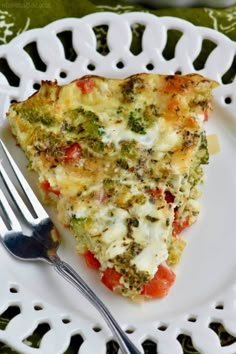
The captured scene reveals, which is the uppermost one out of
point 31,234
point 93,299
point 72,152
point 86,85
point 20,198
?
point 86,85

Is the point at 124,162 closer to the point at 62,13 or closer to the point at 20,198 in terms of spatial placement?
the point at 20,198

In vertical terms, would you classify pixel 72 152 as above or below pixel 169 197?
above

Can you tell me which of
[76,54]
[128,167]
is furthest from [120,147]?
[76,54]

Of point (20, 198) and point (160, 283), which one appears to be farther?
point (20, 198)

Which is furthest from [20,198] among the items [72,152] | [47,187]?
[72,152]

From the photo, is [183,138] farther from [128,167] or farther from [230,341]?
[230,341]

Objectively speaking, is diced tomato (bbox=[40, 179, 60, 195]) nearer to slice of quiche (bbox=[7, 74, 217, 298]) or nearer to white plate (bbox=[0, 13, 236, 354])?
slice of quiche (bbox=[7, 74, 217, 298])

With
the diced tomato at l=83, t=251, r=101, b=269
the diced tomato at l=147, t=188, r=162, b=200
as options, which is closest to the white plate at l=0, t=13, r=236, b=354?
the diced tomato at l=83, t=251, r=101, b=269
